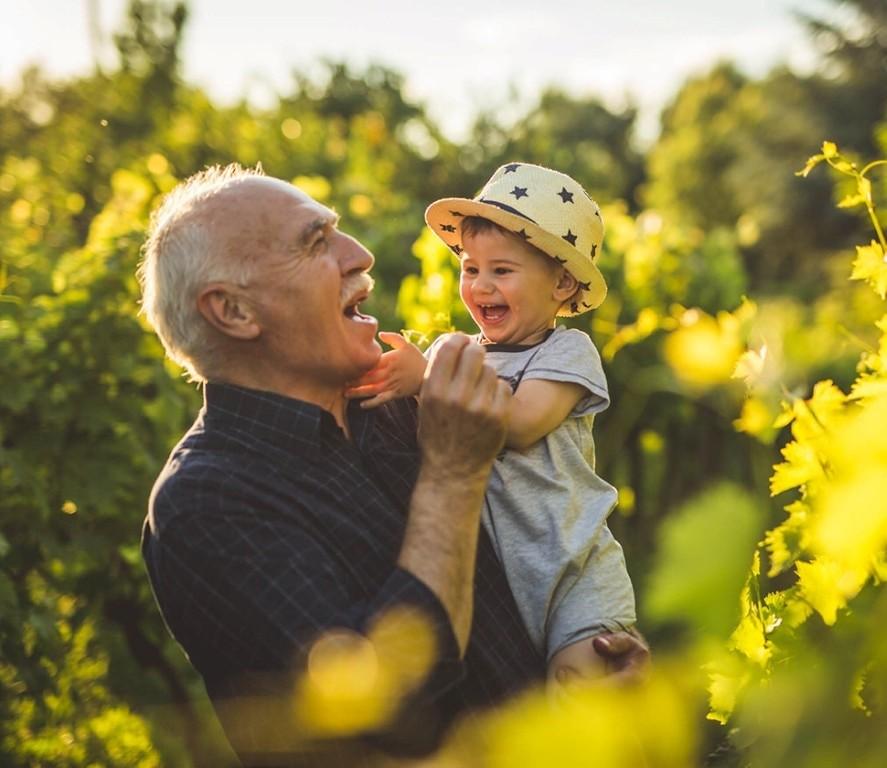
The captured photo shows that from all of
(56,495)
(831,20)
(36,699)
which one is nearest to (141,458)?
(56,495)

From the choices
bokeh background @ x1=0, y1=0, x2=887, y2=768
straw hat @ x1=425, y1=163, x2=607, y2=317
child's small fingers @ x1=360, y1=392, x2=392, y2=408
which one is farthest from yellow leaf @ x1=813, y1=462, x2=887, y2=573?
straw hat @ x1=425, y1=163, x2=607, y2=317

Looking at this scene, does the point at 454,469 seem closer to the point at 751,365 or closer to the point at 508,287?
the point at 751,365

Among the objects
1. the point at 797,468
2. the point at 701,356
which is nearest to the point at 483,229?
the point at 797,468

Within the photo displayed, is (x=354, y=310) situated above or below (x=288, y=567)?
above

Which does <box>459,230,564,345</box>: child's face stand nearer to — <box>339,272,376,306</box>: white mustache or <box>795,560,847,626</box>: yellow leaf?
<box>339,272,376,306</box>: white mustache

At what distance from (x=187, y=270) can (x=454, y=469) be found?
0.73 m

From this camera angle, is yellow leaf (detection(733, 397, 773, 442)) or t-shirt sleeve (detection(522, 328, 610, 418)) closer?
yellow leaf (detection(733, 397, 773, 442))

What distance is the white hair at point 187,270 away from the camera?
2.12 m

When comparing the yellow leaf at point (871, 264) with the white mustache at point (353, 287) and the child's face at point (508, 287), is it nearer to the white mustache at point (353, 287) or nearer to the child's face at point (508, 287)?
the child's face at point (508, 287)

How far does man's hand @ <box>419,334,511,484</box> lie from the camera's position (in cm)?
180

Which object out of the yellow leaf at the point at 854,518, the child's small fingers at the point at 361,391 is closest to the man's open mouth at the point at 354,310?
the child's small fingers at the point at 361,391

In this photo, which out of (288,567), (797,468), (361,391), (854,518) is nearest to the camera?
(854,518)

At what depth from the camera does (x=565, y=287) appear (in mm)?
2508

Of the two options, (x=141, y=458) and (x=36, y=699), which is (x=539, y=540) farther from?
(x=36, y=699)
